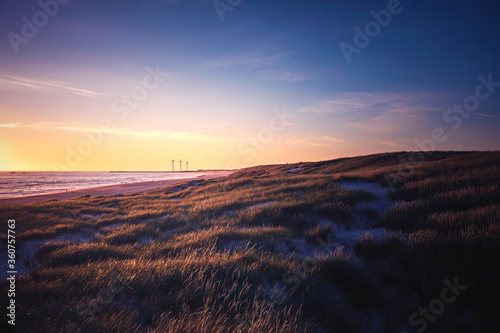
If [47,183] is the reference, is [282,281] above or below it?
above

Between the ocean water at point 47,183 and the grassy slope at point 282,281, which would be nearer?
the grassy slope at point 282,281

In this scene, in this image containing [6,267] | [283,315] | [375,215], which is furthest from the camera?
[375,215]

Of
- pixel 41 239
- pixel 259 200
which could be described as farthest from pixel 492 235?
pixel 41 239

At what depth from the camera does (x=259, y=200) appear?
10023mm

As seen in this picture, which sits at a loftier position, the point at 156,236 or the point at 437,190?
the point at 437,190

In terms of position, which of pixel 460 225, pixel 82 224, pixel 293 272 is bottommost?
pixel 82 224

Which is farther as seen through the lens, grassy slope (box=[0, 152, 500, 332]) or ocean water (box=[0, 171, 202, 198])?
ocean water (box=[0, 171, 202, 198])

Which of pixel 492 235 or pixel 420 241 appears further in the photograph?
pixel 420 241

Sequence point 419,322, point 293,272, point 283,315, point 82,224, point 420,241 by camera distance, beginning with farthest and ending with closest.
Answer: point 82,224 < point 420,241 < point 293,272 < point 419,322 < point 283,315

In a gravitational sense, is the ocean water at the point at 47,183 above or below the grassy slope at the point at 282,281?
below

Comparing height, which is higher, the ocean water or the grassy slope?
the grassy slope

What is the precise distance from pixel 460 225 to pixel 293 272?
387 cm

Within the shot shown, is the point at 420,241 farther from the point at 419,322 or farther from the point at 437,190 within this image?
the point at 437,190

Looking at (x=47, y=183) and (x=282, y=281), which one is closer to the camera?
(x=282, y=281)
